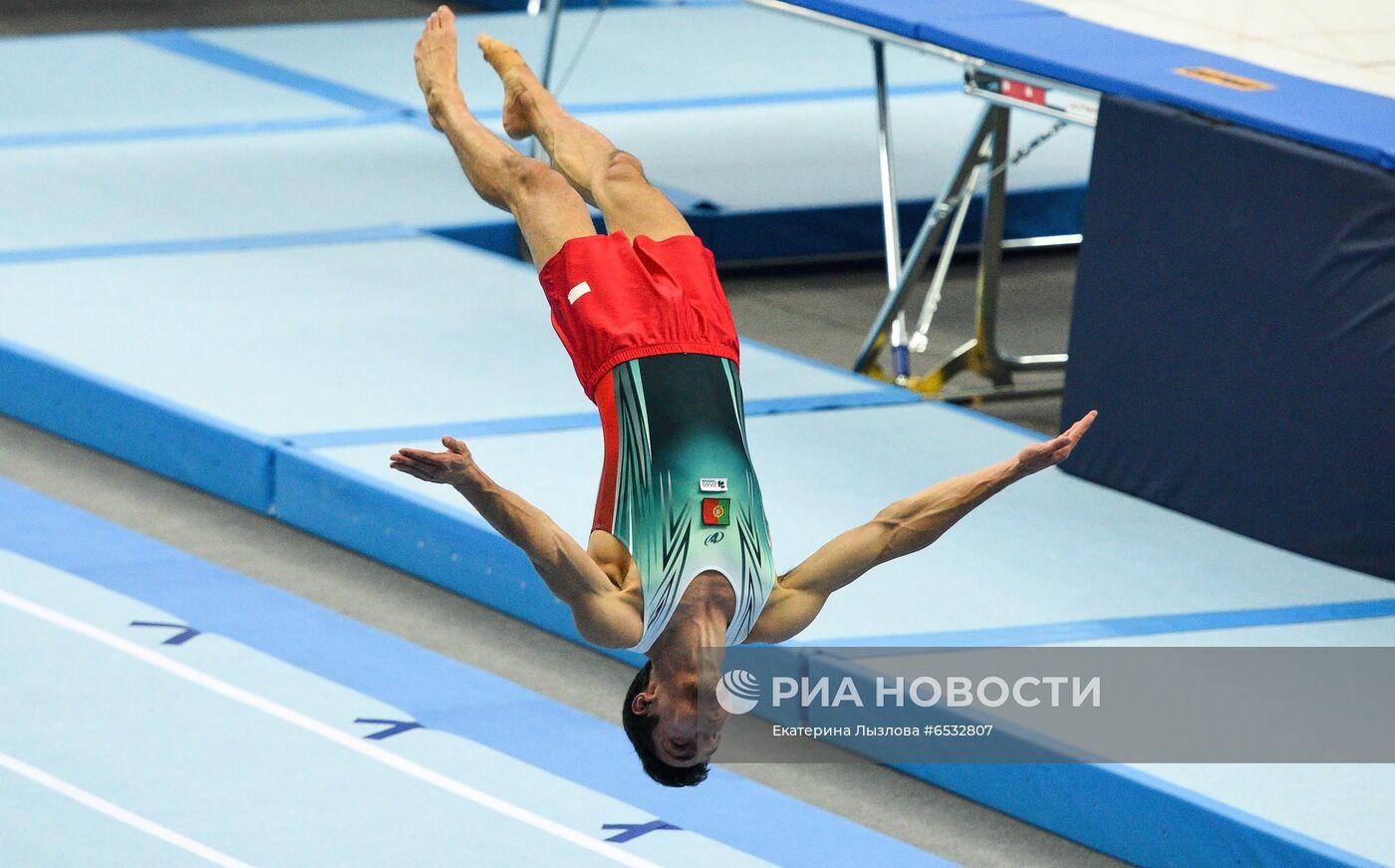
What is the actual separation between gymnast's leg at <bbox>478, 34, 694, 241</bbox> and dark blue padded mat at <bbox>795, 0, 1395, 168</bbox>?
68.3 inches

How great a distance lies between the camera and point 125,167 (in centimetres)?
790

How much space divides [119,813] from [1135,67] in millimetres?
3069

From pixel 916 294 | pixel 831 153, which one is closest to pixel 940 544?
pixel 916 294

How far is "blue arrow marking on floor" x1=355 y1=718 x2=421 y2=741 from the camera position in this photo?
177 inches

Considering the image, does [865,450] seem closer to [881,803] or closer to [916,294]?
[881,803]

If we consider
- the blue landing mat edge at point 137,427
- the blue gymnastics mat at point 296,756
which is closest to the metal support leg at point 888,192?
the blue landing mat edge at point 137,427

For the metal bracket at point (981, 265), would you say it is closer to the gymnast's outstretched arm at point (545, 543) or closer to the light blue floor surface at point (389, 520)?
the light blue floor surface at point (389, 520)

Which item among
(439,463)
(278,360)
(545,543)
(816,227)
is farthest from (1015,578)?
(816,227)

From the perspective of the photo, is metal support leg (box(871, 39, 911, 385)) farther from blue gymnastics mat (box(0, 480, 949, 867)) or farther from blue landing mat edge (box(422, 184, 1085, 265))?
blue gymnastics mat (box(0, 480, 949, 867))

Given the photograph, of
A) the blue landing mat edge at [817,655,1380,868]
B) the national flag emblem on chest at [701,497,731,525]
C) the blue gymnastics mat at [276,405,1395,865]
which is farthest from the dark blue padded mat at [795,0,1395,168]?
the national flag emblem on chest at [701,497,731,525]

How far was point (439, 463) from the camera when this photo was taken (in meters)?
2.91

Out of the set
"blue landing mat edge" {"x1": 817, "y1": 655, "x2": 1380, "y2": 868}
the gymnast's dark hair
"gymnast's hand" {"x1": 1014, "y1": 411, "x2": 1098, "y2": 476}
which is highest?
"gymnast's hand" {"x1": 1014, "y1": 411, "x2": 1098, "y2": 476}

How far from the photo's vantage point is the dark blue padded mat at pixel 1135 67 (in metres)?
5.11

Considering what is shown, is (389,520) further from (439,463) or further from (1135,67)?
(439,463)
